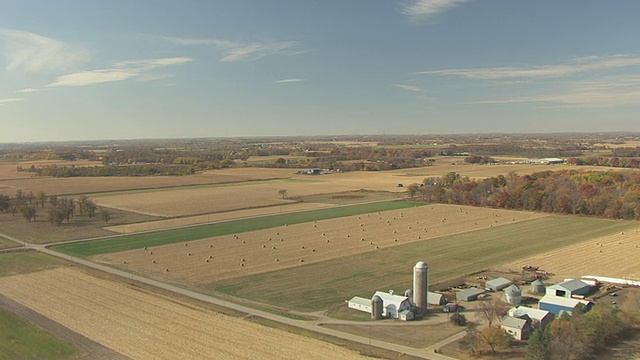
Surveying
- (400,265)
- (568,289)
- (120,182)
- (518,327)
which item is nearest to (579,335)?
(518,327)

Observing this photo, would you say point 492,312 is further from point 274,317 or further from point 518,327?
point 274,317

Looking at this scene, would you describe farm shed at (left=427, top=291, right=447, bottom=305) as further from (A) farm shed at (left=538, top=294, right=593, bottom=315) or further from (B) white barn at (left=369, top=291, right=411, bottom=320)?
(A) farm shed at (left=538, top=294, right=593, bottom=315)

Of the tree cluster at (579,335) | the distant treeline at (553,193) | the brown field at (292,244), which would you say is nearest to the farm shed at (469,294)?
the tree cluster at (579,335)

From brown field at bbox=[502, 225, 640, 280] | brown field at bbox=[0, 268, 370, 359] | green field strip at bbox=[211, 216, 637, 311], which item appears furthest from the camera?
brown field at bbox=[502, 225, 640, 280]

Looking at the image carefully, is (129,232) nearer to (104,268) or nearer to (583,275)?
(104,268)

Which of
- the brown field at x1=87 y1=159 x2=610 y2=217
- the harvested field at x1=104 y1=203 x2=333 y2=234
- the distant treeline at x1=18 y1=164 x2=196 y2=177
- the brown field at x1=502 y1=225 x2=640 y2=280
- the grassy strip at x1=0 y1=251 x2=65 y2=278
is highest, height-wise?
the distant treeline at x1=18 y1=164 x2=196 y2=177

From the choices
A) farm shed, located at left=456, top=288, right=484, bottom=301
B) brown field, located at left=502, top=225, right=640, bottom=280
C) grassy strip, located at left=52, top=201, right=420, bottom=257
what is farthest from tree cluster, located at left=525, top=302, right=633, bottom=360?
grassy strip, located at left=52, top=201, right=420, bottom=257
